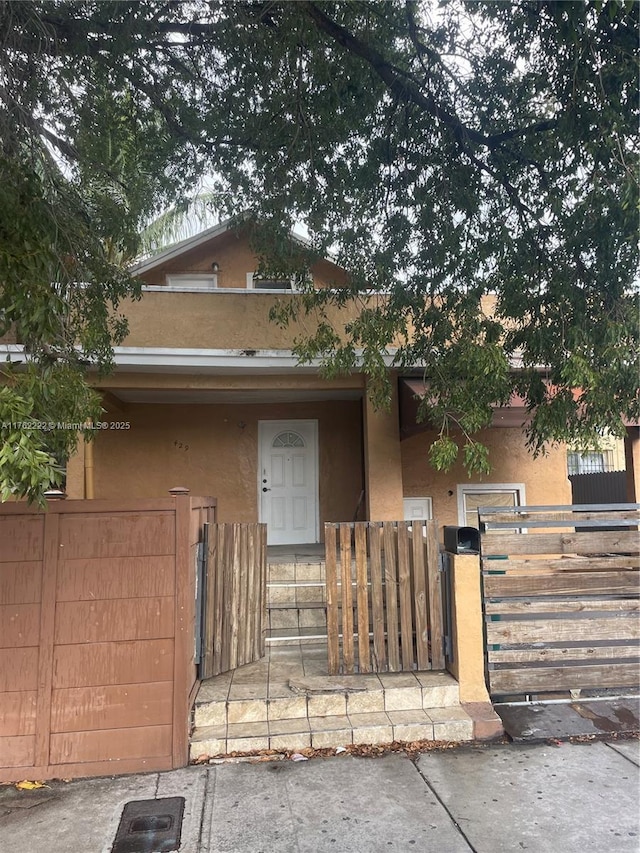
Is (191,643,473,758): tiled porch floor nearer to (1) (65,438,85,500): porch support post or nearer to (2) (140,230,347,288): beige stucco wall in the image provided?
(1) (65,438,85,500): porch support post

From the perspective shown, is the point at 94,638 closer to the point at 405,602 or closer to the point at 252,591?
Answer: the point at 252,591

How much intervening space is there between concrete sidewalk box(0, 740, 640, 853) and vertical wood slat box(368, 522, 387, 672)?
0.82m

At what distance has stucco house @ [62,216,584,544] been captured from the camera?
25.4ft

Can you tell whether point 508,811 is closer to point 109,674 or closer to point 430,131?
point 109,674

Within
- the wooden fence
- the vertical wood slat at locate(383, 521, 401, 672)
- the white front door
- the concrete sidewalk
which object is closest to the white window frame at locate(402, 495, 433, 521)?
the white front door

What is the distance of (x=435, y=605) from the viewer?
4.84 meters

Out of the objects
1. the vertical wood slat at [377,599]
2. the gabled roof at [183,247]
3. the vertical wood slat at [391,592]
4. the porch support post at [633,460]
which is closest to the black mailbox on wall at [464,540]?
the vertical wood slat at [391,592]

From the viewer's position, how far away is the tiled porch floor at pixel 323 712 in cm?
416

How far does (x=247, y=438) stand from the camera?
9.62 m

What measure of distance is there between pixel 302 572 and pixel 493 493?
3.89m

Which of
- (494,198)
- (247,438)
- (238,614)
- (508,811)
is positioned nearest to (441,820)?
(508,811)

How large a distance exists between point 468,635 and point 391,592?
0.71 meters

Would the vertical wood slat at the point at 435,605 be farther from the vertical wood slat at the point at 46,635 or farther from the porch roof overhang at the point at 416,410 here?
the vertical wood slat at the point at 46,635

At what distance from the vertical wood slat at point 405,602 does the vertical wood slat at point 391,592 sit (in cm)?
4
